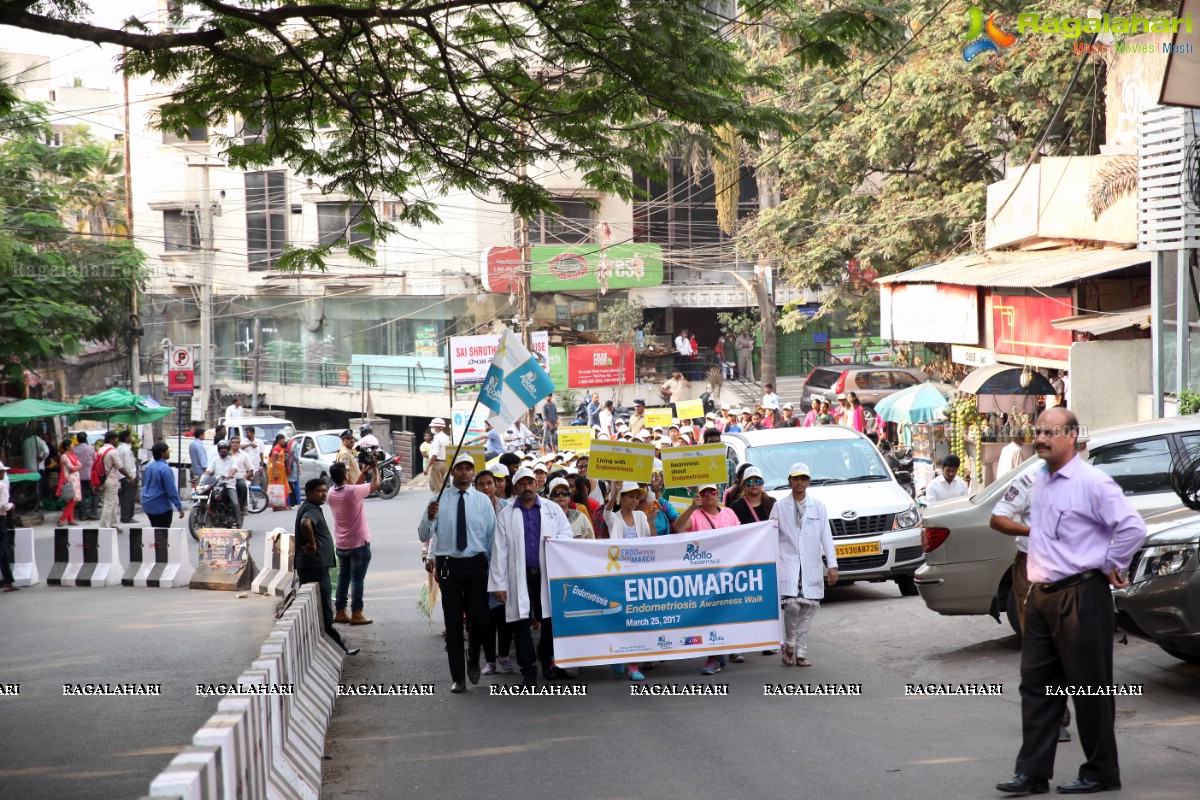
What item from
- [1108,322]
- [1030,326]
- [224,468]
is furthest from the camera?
[224,468]

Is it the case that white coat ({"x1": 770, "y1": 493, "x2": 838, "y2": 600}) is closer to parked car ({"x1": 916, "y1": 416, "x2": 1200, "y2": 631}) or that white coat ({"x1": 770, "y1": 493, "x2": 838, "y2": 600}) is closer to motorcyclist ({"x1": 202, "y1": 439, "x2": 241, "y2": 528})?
parked car ({"x1": 916, "y1": 416, "x2": 1200, "y2": 631})

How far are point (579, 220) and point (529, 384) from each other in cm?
3264

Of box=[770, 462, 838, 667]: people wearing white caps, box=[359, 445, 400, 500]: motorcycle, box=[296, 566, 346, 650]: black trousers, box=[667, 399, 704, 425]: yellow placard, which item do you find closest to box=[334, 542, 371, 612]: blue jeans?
box=[296, 566, 346, 650]: black trousers

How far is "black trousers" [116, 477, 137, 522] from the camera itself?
26203 millimetres

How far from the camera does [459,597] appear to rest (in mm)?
9758

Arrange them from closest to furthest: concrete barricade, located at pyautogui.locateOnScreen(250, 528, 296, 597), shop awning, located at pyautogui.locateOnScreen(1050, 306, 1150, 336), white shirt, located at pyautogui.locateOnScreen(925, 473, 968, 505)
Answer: white shirt, located at pyautogui.locateOnScreen(925, 473, 968, 505), concrete barricade, located at pyautogui.locateOnScreen(250, 528, 296, 597), shop awning, located at pyautogui.locateOnScreen(1050, 306, 1150, 336)

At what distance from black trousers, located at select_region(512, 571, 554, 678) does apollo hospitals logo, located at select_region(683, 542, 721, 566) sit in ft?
4.02

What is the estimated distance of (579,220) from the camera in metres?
44.6

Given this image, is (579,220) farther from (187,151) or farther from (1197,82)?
Result: (1197,82)

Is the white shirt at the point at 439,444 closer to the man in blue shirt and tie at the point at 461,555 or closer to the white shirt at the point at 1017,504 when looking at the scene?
the man in blue shirt and tie at the point at 461,555

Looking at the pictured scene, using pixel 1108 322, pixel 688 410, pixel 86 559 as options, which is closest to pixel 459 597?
pixel 86 559

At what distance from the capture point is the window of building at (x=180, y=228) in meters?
48.1

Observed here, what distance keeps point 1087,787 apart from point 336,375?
4183cm

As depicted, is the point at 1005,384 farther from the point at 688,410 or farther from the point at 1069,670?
the point at 1069,670
